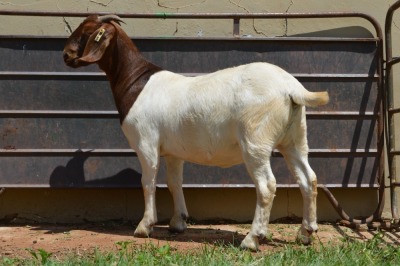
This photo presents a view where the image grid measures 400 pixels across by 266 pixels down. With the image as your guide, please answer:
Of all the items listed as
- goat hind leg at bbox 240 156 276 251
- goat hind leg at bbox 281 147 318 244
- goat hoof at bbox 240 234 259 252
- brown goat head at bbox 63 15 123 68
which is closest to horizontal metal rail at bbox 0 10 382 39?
brown goat head at bbox 63 15 123 68

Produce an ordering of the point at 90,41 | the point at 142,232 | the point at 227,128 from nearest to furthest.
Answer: the point at 227,128 → the point at 142,232 → the point at 90,41

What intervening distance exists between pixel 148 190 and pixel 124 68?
3.75 feet

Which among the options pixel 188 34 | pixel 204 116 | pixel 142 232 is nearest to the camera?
pixel 204 116

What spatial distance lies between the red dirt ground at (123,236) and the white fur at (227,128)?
24 cm

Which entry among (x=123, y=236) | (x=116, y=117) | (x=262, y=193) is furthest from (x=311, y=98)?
(x=116, y=117)

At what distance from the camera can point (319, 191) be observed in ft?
23.4

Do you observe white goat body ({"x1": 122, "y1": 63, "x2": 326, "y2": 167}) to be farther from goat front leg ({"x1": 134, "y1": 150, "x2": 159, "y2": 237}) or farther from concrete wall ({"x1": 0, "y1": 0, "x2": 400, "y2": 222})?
concrete wall ({"x1": 0, "y1": 0, "x2": 400, "y2": 222})

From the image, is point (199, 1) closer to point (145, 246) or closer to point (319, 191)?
point (319, 191)

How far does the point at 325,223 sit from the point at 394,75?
1.68 m

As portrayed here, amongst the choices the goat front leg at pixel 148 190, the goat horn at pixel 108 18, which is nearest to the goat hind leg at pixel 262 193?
the goat front leg at pixel 148 190

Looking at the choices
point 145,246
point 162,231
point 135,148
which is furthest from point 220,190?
point 145,246

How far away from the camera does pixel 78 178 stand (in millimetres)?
6934

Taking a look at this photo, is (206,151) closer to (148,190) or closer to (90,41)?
(148,190)

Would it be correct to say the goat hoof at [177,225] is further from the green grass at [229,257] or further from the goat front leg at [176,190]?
the green grass at [229,257]
